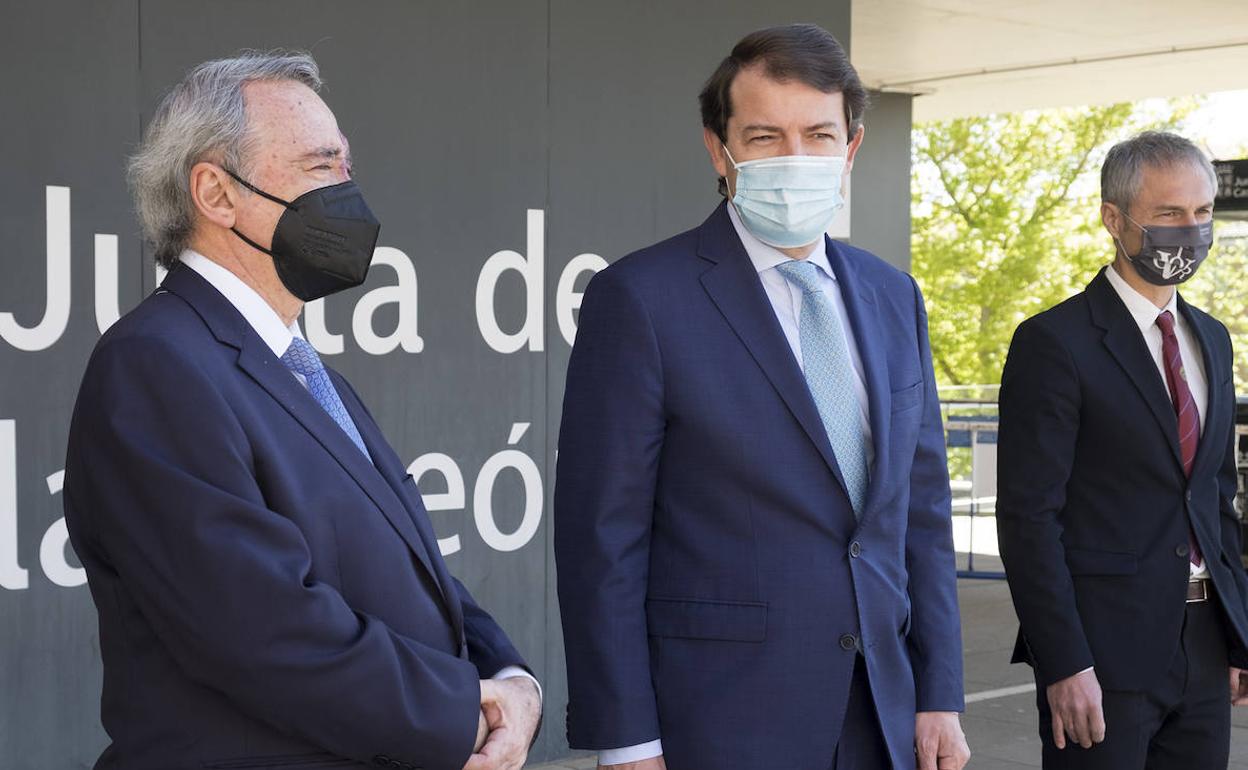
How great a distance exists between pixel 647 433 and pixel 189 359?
2.79 ft

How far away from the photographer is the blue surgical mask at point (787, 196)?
284cm

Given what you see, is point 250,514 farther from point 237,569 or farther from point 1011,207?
point 1011,207

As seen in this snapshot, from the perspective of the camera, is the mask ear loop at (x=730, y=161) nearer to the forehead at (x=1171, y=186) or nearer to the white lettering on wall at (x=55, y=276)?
the forehead at (x=1171, y=186)

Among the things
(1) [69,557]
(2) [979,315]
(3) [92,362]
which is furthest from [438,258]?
(2) [979,315]

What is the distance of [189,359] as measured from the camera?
2129mm

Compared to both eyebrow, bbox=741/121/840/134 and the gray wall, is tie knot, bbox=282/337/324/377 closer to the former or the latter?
eyebrow, bbox=741/121/840/134

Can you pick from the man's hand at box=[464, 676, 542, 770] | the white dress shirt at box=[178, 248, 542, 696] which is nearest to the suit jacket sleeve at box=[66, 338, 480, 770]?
the man's hand at box=[464, 676, 542, 770]

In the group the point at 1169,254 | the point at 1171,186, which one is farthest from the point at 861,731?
Answer: the point at 1171,186

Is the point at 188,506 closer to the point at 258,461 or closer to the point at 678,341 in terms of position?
the point at 258,461

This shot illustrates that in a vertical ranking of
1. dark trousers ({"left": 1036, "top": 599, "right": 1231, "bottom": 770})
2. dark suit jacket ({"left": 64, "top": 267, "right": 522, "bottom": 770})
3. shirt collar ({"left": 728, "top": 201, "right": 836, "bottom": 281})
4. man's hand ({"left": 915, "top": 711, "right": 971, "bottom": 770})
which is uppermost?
shirt collar ({"left": 728, "top": 201, "right": 836, "bottom": 281})

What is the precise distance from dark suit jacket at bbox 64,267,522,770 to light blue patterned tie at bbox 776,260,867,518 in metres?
0.83

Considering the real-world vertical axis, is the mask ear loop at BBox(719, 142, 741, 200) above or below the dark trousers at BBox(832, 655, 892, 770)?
above

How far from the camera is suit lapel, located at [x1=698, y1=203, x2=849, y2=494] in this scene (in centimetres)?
269

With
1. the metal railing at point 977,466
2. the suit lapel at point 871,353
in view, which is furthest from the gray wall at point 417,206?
the metal railing at point 977,466
